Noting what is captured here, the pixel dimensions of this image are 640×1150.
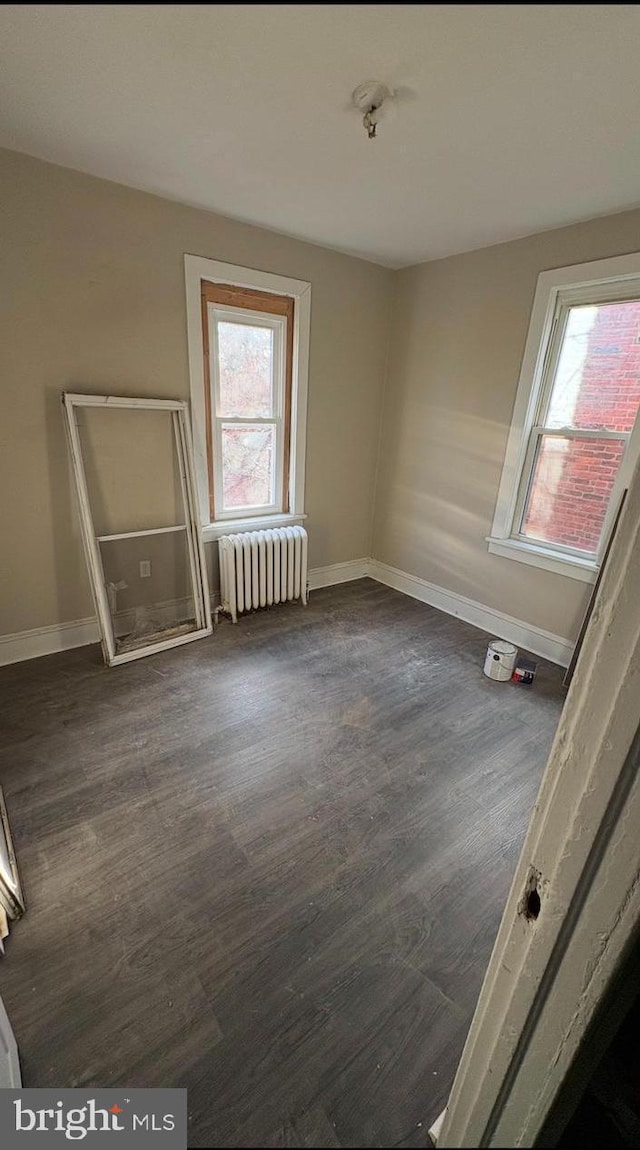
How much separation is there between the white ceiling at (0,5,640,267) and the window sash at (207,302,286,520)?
1.82ft

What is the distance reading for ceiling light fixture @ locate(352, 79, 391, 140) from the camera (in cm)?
155

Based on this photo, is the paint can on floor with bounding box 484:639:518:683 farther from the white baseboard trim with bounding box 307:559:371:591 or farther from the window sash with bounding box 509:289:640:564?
the white baseboard trim with bounding box 307:559:371:591

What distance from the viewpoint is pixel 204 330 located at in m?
2.90

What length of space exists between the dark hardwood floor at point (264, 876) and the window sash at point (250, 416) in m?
1.17

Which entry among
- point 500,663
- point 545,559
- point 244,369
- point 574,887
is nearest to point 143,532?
point 244,369

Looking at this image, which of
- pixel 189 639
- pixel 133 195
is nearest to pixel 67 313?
pixel 133 195

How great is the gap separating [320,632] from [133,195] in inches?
103

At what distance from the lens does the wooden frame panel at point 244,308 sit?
9.45 feet

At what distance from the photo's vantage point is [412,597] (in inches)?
155

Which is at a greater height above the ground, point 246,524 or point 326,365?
point 326,365

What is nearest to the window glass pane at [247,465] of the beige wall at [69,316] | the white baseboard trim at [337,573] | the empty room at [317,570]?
the empty room at [317,570]

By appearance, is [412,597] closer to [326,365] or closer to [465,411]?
[465,411]

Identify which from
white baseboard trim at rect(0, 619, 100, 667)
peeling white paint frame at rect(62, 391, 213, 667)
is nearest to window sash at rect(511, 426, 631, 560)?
peeling white paint frame at rect(62, 391, 213, 667)

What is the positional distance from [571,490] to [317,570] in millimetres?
1941
